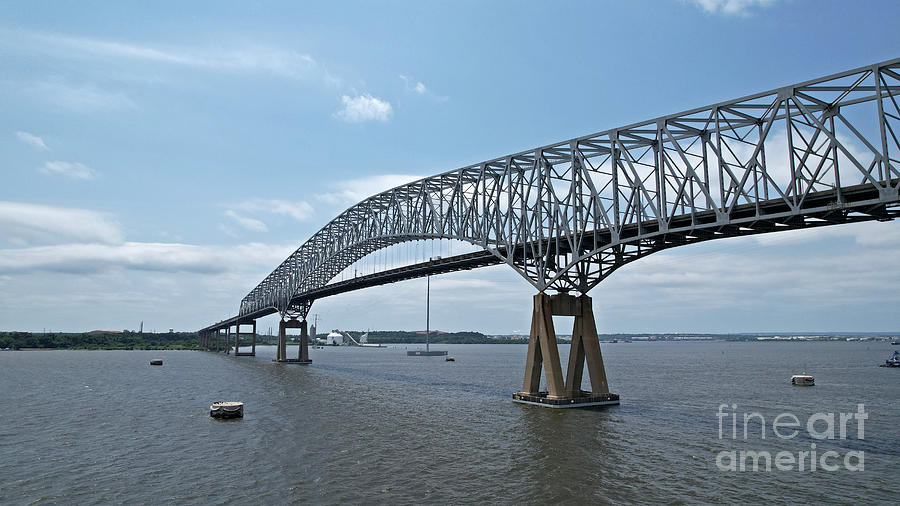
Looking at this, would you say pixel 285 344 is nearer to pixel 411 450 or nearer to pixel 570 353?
pixel 570 353

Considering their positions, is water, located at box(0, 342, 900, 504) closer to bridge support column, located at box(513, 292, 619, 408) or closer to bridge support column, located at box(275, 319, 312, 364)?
bridge support column, located at box(513, 292, 619, 408)

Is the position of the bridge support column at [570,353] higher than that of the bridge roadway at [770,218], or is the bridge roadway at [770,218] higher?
the bridge roadway at [770,218]

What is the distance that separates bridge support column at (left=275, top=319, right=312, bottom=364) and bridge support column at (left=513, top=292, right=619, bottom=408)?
296ft

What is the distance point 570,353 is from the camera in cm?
5144

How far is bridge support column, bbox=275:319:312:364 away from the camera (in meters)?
134

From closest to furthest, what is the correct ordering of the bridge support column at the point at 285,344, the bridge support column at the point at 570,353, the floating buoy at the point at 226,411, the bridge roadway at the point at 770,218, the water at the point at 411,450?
the water at the point at 411,450 < the bridge roadway at the point at 770,218 < the floating buoy at the point at 226,411 < the bridge support column at the point at 570,353 < the bridge support column at the point at 285,344

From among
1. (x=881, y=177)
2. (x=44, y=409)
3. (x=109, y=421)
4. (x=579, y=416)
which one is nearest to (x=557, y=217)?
(x=579, y=416)

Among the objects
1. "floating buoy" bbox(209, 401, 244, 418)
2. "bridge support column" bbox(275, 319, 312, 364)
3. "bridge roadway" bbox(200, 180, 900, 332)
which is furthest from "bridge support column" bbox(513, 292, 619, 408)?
"bridge support column" bbox(275, 319, 312, 364)

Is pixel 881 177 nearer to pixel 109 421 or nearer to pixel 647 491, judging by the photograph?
pixel 647 491

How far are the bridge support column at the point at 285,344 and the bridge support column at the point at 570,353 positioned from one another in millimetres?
90071

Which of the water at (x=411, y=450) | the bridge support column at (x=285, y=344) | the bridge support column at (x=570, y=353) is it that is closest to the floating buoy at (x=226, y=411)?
the water at (x=411, y=450)

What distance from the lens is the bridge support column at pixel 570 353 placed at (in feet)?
163

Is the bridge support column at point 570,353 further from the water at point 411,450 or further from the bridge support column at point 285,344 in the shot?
the bridge support column at point 285,344

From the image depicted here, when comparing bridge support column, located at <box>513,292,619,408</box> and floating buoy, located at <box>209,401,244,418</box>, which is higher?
bridge support column, located at <box>513,292,619,408</box>
